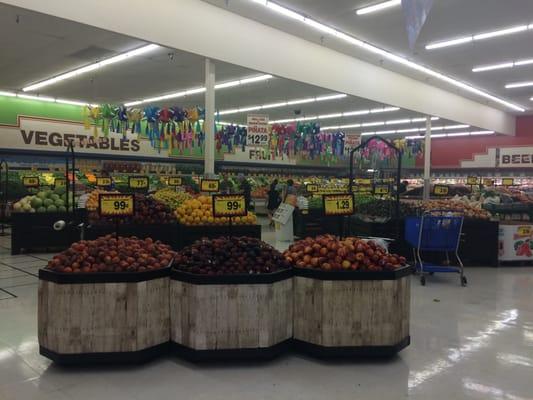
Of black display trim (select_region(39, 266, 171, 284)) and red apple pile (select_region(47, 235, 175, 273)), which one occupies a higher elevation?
red apple pile (select_region(47, 235, 175, 273))

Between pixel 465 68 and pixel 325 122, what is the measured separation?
Answer: 861 cm

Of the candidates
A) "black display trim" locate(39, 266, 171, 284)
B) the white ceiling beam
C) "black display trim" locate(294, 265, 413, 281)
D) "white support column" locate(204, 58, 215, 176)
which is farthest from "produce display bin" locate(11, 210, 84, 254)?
"black display trim" locate(294, 265, 413, 281)

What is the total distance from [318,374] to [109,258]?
1825mm

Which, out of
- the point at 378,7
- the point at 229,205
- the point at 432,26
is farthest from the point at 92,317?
the point at 432,26

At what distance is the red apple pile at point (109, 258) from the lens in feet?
11.0

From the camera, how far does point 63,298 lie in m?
3.21

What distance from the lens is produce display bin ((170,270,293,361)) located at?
3295 millimetres

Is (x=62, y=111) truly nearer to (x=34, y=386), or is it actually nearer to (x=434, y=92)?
(x=434, y=92)

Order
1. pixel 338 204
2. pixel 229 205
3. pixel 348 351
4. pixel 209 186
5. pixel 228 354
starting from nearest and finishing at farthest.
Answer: pixel 228 354 → pixel 348 351 → pixel 229 205 → pixel 338 204 → pixel 209 186

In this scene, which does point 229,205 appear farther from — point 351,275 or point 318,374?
point 318,374

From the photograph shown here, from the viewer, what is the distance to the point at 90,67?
1149 centimetres

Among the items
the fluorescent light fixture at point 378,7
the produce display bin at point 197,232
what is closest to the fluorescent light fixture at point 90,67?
the fluorescent light fixture at point 378,7

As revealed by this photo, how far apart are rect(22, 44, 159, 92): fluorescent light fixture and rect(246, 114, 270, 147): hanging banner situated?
257 cm

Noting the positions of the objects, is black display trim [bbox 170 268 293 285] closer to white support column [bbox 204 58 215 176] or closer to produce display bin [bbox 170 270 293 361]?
produce display bin [bbox 170 270 293 361]
